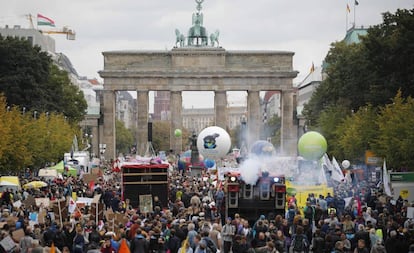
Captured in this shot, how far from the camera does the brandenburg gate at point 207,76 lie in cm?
11194

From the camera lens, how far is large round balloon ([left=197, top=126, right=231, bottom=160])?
2442 inches

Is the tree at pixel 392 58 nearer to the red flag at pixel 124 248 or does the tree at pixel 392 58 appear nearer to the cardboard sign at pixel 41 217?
the cardboard sign at pixel 41 217

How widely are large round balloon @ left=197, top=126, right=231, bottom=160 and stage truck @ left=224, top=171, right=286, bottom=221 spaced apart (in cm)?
3107

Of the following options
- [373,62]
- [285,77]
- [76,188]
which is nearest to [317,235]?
[76,188]

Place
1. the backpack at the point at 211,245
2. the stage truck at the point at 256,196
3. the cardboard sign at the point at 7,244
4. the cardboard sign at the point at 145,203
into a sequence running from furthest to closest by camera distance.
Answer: the cardboard sign at the point at 145,203, the stage truck at the point at 256,196, the backpack at the point at 211,245, the cardboard sign at the point at 7,244

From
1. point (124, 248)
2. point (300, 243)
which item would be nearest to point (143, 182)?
point (300, 243)

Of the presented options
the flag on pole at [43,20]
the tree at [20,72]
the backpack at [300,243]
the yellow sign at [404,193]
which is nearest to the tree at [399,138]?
the yellow sign at [404,193]

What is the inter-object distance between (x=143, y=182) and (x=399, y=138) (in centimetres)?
1746

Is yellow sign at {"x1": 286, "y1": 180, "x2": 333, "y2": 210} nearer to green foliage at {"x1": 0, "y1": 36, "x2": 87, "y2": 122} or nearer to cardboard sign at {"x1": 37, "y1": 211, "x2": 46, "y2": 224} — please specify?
A: cardboard sign at {"x1": 37, "y1": 211, "x2": 46, "y2": 224}

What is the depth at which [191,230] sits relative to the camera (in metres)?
25.0

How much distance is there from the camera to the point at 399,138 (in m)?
52.9

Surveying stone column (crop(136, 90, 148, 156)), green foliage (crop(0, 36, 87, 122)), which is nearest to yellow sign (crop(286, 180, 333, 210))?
green foliage (crop(0, 36, 87, 122))

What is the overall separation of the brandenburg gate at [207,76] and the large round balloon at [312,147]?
60211mm

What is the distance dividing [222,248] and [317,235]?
2.53m
